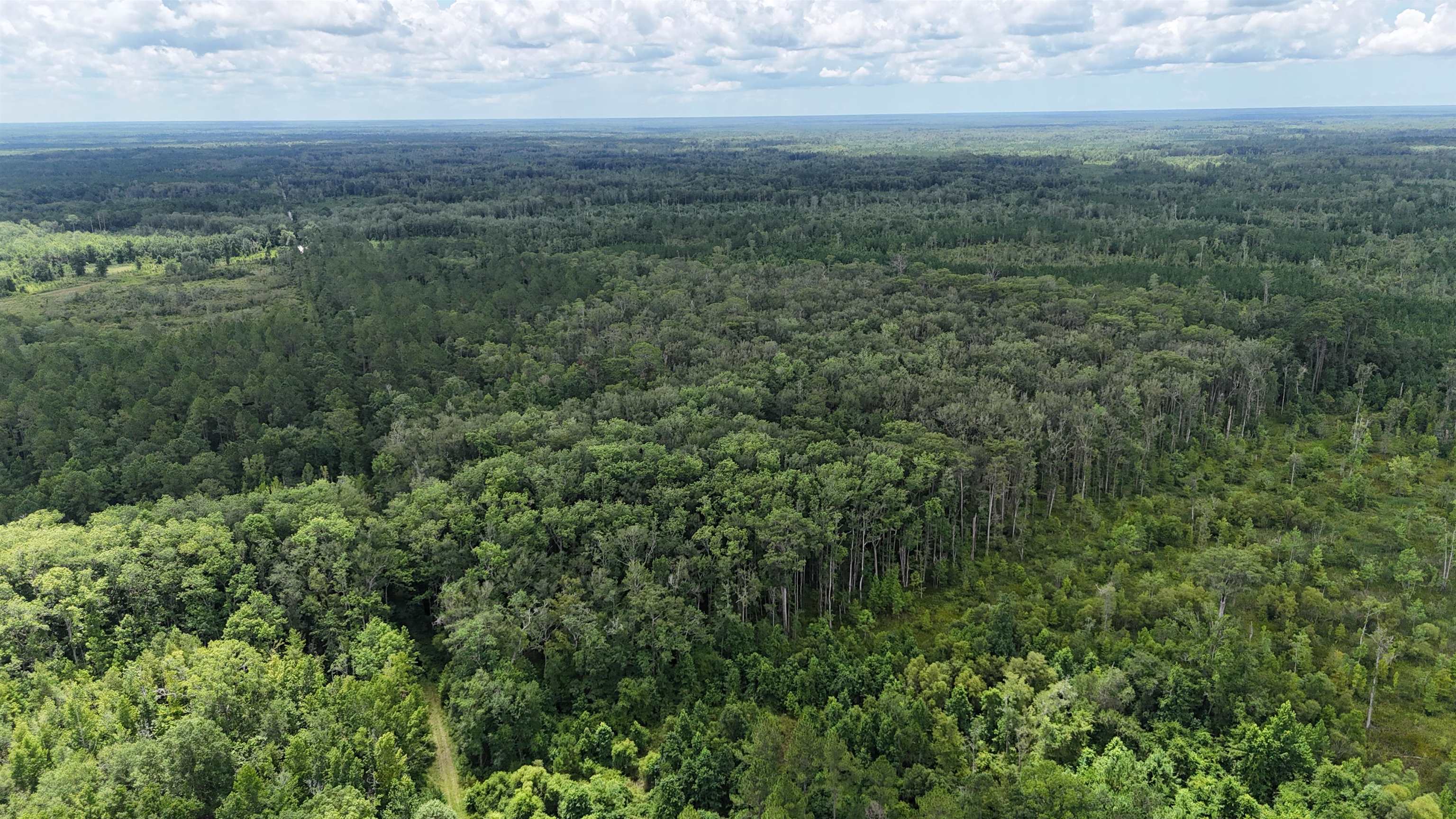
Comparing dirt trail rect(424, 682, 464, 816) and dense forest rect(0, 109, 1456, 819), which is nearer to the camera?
dense forest rect(0, 109, 1456, 819)

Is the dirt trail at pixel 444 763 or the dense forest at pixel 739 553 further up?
the dense forest at pixel 739 553

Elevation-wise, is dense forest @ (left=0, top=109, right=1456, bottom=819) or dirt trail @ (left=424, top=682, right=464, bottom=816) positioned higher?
dense forest @ (left=0, top=109, right=1456, bottom=819)

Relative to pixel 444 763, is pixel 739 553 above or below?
above

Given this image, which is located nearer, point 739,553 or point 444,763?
point 444,763

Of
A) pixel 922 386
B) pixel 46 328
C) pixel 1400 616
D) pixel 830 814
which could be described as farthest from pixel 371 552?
pixel 46 328

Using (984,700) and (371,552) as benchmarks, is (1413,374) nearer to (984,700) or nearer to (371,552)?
(984,700)

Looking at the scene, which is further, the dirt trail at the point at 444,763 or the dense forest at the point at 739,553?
the dirt trail at the point at 444,763
